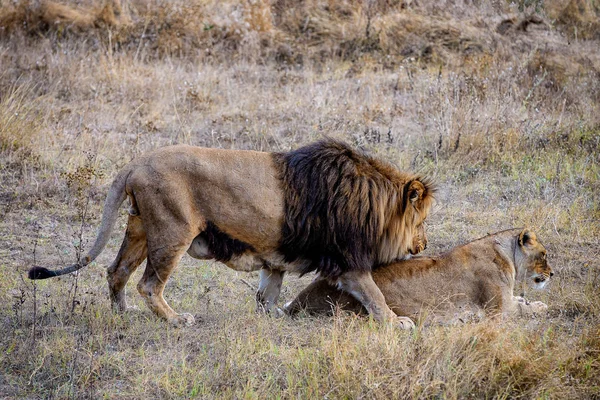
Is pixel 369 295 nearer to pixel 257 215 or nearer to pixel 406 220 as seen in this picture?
pixel 406 220

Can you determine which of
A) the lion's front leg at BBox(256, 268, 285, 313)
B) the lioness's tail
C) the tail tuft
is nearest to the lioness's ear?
the lion's front leg at BBox(256, 268, 285, 313)

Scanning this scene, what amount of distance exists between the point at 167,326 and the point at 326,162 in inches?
58.2

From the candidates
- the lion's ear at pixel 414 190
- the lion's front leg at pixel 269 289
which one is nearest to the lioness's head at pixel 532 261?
the lion's ear at pixel 414 190

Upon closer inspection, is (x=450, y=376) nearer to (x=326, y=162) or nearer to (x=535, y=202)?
(x=326, y=162)

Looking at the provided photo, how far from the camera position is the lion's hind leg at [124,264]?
5.67m

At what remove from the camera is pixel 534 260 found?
5930 mm

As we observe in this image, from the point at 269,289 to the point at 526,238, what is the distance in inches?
71.8

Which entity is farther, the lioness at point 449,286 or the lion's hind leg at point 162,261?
the lioness at point 449,286

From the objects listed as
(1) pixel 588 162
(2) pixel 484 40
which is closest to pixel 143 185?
(1) pixel 588 162

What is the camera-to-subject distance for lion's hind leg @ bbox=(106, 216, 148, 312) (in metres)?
5.67

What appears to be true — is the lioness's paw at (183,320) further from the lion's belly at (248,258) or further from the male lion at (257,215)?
the lion's belly at (248,258)

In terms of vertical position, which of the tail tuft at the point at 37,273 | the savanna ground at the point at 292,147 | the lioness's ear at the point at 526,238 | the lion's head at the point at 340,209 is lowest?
the savanna ground at the point at 292,147

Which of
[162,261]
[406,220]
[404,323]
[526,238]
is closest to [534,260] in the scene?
[526,238]

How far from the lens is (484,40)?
12.5 m
